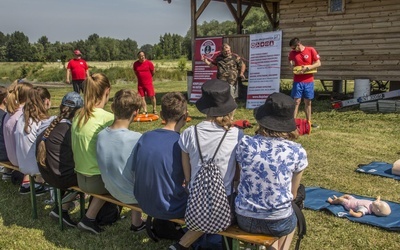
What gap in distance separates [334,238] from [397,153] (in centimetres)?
340

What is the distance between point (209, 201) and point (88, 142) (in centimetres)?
141

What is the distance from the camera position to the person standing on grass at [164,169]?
9.89 ft

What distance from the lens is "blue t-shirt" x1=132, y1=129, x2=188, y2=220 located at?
119 inches

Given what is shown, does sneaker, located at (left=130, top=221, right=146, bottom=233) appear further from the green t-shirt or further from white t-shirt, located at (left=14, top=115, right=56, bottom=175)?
white t-shirt, located at (left=14, top=115, right=56, bottom=175)

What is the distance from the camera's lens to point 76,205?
14.7 ft

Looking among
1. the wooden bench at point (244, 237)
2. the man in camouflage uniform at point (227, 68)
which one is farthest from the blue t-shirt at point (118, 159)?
the man in camouflage uniform at point (227, 68)

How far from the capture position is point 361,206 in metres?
4.01

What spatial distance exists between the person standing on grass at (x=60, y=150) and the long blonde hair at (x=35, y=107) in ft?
1.37

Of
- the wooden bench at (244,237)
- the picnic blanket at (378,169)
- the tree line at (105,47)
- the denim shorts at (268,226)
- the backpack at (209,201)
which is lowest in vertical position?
the picnic blanket at (378,169)

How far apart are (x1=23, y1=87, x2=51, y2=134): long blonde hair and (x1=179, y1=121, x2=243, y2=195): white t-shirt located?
1994mm

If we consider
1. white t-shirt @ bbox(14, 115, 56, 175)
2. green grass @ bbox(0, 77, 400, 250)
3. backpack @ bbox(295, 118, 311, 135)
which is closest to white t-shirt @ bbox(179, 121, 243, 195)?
green grass @ bbox(0, 77, 400, 250)

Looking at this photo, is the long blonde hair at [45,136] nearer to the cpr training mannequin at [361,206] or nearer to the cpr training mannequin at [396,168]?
the cpr training mannequin at [361,206]

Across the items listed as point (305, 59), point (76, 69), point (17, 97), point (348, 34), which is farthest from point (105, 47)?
point (17, 97)

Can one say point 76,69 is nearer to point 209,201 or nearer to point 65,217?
point 65,217
